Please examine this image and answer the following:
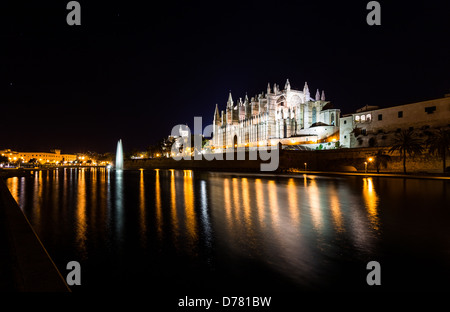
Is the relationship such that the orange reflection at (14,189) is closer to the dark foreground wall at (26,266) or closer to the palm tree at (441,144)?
the dark foreground wall at (26,266)

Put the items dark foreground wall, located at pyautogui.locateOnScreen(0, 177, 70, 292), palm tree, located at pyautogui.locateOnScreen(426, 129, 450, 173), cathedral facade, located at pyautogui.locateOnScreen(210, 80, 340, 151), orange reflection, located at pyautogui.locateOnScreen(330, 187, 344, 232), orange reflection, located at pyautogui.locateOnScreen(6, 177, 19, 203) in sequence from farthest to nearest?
cathedral facade, located at pyautogui.locateOnScreen(210, 80, 340, 151)
palm tree, located at pyautogui.locateOnScreen(426, 129, 450, 173)
orange reflection, located at pyautogui.locateOnScreen(6, 177, 19, 203)
orange reflection, located at pyautogui.locateOnScreen(330, 187, 344, 232)
dark foreground wall, located at pyautogui.locateOnScreen(0, 177, 70, 292)

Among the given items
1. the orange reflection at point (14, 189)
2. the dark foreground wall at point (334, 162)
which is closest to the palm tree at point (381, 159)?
the dark foreground wall at point (334, 162)

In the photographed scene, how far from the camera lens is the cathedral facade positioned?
64.2m

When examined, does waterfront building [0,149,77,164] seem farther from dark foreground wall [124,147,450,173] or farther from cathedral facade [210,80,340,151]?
dark foreground wall [124,147,450,173]

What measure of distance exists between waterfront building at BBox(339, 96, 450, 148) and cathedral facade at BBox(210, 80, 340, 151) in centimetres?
893

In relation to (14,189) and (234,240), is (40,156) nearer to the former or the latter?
(14,189)

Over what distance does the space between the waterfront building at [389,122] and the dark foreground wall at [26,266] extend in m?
46.8

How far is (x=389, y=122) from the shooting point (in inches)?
1793

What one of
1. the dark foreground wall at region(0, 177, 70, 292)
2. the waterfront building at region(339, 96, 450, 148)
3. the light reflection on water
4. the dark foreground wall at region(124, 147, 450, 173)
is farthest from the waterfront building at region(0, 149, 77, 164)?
the dark foreground wall at region(0, 177, 70, 292)

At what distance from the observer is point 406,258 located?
5656 millimetres

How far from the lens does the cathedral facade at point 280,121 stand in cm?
6425
